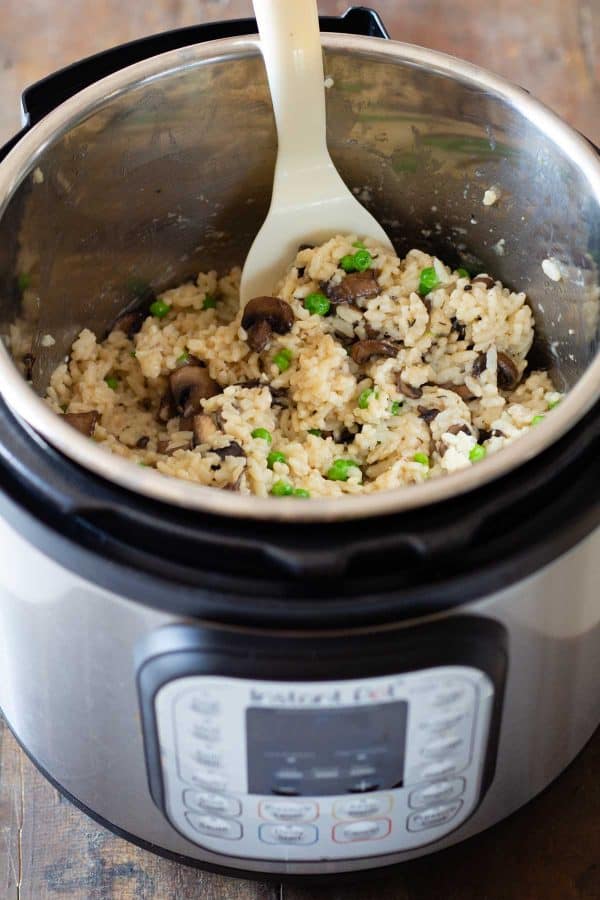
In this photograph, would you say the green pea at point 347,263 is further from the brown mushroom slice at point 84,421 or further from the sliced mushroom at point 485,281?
the brown mushroom slice at point 84,421

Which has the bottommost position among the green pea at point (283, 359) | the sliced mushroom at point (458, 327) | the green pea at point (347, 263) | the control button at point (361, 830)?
the control button at point (361, 830)

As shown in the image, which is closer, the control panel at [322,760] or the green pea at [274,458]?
the control panel at [322,760]

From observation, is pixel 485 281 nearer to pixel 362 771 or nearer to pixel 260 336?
pixel 260 336

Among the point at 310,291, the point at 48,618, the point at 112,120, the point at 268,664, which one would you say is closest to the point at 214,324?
the point at 310,291

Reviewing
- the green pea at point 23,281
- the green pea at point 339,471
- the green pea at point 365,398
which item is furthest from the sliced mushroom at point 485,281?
the green pea at point 23,281

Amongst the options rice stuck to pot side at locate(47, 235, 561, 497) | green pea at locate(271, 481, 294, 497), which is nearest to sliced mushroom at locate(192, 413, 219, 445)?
rice stuck to pot side at locate(47, 235, 561, 497)

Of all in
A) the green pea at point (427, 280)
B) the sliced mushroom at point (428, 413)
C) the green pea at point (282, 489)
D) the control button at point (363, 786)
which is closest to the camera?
the control button at point (363, 786)

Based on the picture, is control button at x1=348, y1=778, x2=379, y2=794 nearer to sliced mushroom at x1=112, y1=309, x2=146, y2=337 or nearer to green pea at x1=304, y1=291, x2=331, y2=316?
green pea at x1=304, y1=291, x2=331, y2=316
